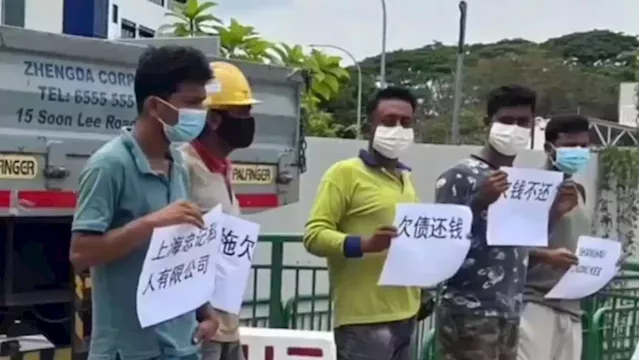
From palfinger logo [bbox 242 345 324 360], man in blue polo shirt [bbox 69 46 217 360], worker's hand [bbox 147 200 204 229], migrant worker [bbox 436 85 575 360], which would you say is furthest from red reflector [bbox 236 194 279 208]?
worker's hand [bbox 147 200 204 229]

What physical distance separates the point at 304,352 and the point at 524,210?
4.04ft

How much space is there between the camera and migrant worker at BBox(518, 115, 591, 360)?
5754 mm

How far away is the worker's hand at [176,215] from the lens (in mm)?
3457

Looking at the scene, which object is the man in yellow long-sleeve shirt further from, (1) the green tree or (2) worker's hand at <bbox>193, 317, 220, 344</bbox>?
(1) the green tree

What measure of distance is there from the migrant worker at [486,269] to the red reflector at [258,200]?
1898mm

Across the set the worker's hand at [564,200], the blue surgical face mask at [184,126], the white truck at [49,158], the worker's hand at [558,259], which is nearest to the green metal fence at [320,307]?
the white truck at [49,158]

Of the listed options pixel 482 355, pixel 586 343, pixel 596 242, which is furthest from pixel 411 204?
pixel 586 343

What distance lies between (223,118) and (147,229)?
102 cm

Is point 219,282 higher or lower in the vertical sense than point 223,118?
Answer: lower

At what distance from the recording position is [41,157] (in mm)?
5367

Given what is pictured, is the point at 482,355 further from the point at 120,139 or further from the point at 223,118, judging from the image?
the point at 120,139

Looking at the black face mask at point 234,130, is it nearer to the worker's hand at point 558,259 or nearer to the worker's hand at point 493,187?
the worker's hand at point 493,187

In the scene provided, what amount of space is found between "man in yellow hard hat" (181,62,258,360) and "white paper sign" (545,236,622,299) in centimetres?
208

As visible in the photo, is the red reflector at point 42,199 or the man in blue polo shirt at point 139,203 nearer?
the man in blue polo shirt at point 139,203
